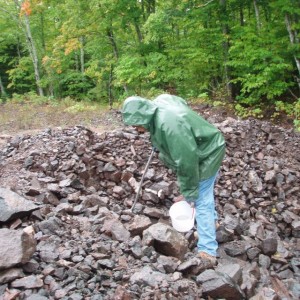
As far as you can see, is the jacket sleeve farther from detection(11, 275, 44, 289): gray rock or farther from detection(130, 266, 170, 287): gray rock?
detection(11, 275, 44, 289): gray rock

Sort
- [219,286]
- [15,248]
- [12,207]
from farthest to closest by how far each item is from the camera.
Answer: [12,207]
[219,286]
[15,248]

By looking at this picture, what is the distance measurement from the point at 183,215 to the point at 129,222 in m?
0.80

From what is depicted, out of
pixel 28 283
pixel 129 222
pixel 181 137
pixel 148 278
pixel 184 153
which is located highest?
pixel 181 137

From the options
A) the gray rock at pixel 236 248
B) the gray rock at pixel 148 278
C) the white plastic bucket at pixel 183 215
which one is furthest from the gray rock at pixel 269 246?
the gray rock at pixel 148 278

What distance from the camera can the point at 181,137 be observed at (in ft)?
11.2


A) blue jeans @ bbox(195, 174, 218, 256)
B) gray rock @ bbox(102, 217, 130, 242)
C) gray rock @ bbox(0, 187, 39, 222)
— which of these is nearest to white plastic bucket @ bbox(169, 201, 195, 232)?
blue jeans @ bbox(195, 174, 218, 256)

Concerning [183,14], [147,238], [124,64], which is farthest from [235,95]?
[147,238]

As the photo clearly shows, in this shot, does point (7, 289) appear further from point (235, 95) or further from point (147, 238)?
point (235, 95)

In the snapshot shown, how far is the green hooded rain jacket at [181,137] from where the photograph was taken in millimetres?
3453

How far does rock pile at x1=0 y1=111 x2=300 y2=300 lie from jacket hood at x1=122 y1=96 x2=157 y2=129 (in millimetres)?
1265

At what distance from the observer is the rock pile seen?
3.01 metres

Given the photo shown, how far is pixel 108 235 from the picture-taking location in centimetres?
391

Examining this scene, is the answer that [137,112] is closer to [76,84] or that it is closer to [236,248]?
[236,248]

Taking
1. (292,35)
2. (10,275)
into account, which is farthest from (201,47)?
(10,275)
